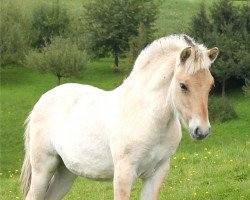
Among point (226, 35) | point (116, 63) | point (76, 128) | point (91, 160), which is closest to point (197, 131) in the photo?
point (91, 160)

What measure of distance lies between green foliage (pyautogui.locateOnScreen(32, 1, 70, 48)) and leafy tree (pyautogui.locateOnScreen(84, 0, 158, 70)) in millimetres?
3812

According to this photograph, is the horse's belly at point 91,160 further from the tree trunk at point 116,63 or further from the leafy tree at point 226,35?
the tree trunk at point 116,63

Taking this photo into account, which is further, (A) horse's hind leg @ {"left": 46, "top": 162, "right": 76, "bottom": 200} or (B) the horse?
(A) horse's hind leg @ {"left": 46, "top": 162, "right": 76, "bottom": 200}

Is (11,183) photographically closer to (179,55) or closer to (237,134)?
Result: (179,55)

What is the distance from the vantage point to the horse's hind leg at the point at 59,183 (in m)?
7.06

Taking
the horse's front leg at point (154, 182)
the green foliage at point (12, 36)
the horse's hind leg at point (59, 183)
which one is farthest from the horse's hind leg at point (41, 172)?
the green foliage at point (12, 36)

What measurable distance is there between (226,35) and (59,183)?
37.9m

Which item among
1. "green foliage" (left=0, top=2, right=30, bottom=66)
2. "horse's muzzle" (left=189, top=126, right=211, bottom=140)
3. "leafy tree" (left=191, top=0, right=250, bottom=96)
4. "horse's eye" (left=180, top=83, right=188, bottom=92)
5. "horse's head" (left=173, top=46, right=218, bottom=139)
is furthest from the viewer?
"green foliage" (left=0, top=2, right=30, bottom=66)

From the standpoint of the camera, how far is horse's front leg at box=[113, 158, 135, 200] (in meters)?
5.39

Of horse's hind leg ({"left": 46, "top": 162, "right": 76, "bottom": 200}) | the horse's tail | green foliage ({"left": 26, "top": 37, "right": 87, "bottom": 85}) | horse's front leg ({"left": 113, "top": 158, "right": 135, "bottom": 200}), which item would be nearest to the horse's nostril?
horse's front leg ({"left": 113, "top": 158, "right": 135, "bottom": 200})

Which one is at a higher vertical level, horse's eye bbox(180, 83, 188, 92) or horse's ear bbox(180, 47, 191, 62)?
horse's ear bbox(180, 47, 191, 62)

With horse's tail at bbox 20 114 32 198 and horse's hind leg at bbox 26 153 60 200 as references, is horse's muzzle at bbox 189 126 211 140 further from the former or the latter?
horse's tail at bbox 20 114 32 198

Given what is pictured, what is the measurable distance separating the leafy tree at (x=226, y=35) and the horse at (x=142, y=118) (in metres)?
35.3

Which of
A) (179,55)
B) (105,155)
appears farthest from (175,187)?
(179,55)
